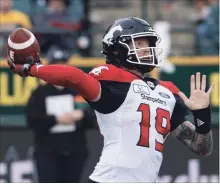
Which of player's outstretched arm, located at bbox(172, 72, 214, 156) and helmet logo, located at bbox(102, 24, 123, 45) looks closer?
player's outstretched arm, located at bbox(172, 72, 214, 156)

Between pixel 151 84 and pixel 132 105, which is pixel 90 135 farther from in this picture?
pixel 132 105

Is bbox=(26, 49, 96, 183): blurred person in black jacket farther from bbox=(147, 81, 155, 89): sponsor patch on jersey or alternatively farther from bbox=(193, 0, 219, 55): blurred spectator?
bbox=(147, 81, 155, 89): sponsor patch on jersey

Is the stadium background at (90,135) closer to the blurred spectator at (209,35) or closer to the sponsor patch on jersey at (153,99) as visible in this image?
the blurred spectator at (209,35)

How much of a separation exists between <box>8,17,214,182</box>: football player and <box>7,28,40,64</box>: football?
59mm

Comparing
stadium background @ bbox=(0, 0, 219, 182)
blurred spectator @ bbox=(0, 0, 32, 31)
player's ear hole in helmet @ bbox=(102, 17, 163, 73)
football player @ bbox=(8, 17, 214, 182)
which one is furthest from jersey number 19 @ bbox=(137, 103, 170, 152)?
blurred spectator @ bbox=(0, 0, 32, 31)

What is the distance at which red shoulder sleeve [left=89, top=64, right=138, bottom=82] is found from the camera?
15.4 ft

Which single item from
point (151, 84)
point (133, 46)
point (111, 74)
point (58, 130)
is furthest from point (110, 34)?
point (58, 130)

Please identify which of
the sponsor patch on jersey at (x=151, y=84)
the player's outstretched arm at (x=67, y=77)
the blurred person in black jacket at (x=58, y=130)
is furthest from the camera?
the blurred person in black jacket at (x=58, y=130)

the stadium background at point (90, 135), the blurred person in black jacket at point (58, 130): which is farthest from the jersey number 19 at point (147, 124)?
the stadium background at point (90, 135)

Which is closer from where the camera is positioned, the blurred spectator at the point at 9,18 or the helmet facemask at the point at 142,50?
the helmet facemask at the point at 142,50

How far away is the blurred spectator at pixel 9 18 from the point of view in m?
9.21

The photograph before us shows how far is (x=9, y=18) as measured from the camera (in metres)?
9.34

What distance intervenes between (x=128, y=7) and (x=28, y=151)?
10.6 ft

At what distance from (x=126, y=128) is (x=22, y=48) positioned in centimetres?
84
